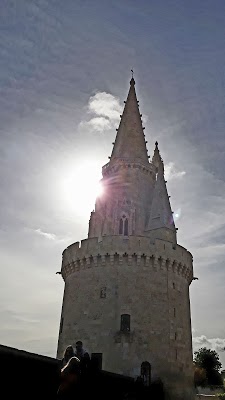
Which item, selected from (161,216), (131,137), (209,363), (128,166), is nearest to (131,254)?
(161,216)

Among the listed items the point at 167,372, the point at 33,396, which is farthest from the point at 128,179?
the point at 33,396

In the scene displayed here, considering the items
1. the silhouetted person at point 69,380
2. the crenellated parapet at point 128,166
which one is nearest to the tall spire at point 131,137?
the crenellated parapet at point 128,166

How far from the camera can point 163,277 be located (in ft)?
77.9

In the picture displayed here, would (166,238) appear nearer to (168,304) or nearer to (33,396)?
(168,304)

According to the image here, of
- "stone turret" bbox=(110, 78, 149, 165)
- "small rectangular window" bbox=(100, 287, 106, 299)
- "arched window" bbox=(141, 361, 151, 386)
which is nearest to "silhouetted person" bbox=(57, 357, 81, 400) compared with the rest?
"arched window" bbox=(141, 361, 151, 386)

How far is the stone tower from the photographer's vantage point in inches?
844

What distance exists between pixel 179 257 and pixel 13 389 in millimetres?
16874

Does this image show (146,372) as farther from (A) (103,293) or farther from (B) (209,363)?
(B) (209,363)

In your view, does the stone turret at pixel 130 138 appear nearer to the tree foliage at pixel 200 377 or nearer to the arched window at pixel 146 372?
the arched window at pixel 146 372

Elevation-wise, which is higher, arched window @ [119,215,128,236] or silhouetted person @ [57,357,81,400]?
arched window @ [119,215,128,236]

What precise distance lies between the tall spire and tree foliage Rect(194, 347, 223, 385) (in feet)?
127

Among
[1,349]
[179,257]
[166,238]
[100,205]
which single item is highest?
[100,205]

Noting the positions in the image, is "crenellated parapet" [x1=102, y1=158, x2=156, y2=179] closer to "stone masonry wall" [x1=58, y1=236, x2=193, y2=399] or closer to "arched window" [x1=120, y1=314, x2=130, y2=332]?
"stone masonry wall" [x1=58, y1=236, x2=193, y2=399]

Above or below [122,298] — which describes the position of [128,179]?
above
